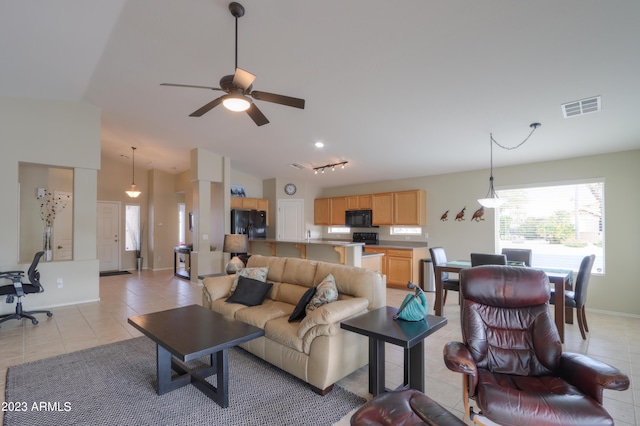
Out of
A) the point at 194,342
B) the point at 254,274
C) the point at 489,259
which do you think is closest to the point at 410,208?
the point at 489,259

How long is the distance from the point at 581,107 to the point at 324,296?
3495mm

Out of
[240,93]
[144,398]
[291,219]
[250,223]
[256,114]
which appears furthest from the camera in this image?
[291,219]

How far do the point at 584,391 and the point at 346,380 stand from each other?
5.36 feet

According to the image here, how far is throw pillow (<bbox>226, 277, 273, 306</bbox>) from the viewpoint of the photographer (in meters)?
3.49

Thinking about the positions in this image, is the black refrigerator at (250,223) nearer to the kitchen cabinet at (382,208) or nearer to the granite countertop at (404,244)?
the kitchen cabinet at (382,208)

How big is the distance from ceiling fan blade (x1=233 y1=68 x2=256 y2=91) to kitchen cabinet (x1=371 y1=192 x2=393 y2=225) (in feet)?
16.6

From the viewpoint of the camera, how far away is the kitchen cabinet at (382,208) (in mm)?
7088

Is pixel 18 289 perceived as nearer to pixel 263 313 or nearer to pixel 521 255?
pixel 263 313

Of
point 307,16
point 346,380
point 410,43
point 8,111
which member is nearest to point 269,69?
point 307,16

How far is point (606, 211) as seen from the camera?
15.1 feet

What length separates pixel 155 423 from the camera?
214cm

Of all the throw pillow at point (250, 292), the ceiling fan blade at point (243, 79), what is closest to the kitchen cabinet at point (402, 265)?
the throw pillow at point (250, 292)

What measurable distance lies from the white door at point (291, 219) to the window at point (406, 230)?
2.51 meters

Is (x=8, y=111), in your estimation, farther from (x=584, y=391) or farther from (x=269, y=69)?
(x=584, y=391)
